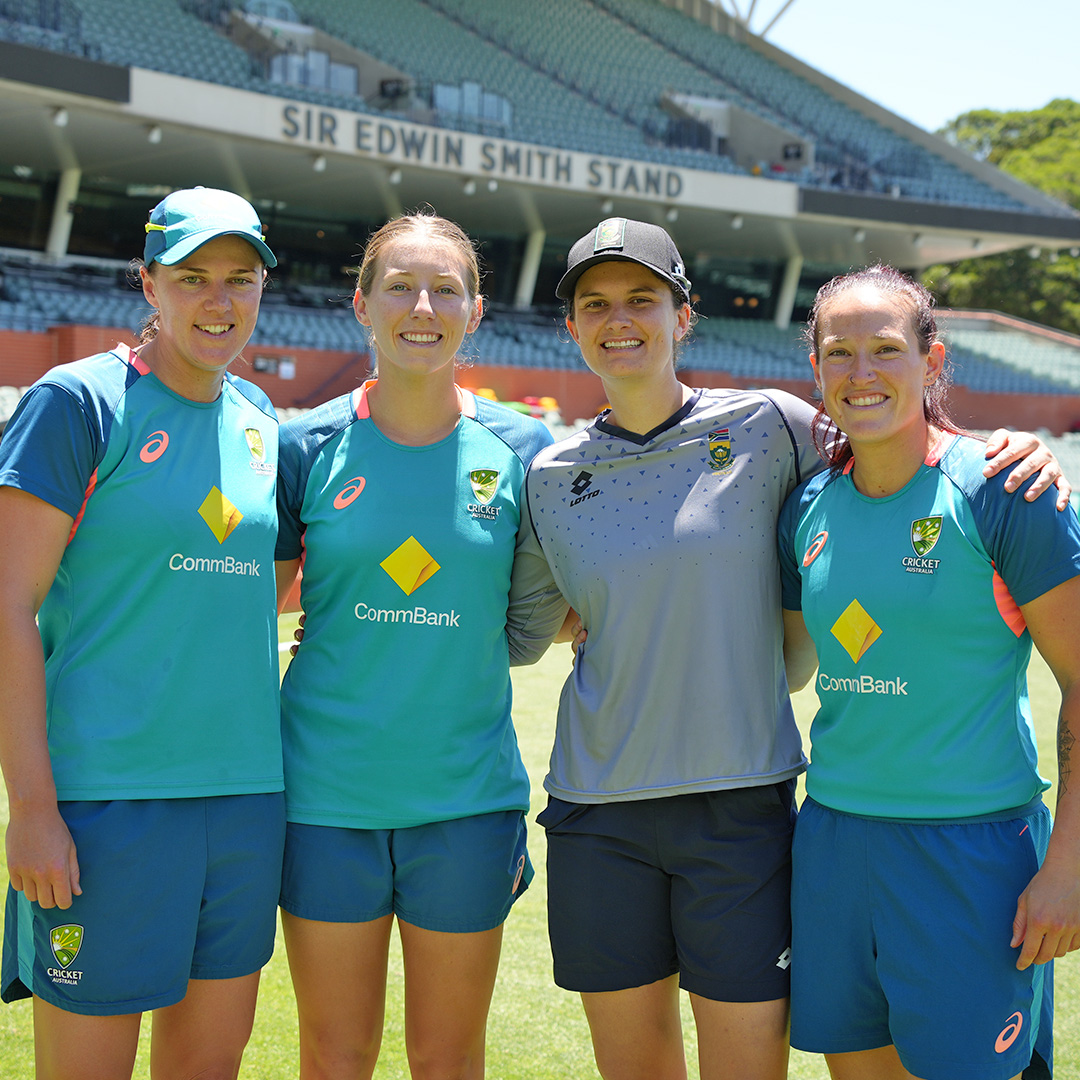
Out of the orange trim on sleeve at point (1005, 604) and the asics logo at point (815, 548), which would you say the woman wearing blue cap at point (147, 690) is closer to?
the asics logo at point (815, 548)

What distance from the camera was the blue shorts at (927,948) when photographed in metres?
2.18

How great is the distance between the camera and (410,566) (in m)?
2.64

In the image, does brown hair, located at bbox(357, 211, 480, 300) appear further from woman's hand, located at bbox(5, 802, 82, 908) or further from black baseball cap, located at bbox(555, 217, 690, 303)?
woman's hand, located at bbox(5, 802, 82, 908)

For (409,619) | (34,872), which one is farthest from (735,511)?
(34,872)

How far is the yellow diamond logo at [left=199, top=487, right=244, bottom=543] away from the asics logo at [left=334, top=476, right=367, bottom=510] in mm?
277

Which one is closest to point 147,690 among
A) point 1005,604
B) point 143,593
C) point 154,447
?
point 143,593

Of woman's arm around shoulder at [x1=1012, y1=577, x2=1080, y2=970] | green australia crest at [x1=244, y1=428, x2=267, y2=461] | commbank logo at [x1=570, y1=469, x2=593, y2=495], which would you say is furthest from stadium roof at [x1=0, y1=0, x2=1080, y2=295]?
woman's arm around shoulder at [x1=1012, y1=577, x2=1080, y2=970]

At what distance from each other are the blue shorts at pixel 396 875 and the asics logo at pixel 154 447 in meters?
0.95

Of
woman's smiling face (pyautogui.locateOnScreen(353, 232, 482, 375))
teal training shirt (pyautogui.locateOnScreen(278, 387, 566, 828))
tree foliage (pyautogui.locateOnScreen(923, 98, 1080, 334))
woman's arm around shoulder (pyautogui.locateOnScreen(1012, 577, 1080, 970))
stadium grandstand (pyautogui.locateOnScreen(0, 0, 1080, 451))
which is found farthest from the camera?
tree foliage (pyautogui.locateOnScreen(923, 98, 1080, 334))

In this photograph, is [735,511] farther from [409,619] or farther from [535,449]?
Result: [409,619]

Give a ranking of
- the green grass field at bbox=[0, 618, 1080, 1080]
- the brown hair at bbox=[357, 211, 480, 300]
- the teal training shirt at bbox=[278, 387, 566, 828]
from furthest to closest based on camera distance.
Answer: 1. the green grass field at bbox=[0, 618, 1080, 1080]
2. the brown hair at bbox=[357, 211, 480, 300]
3. the teal training shirt at bbox=[278, 387, 566, 828]

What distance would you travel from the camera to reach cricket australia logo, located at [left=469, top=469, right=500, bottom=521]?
2.74m

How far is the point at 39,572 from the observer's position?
2.25 metres

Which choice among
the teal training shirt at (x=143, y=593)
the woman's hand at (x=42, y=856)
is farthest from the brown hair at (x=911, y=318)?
the woman's hand at (x=42, y=856)
